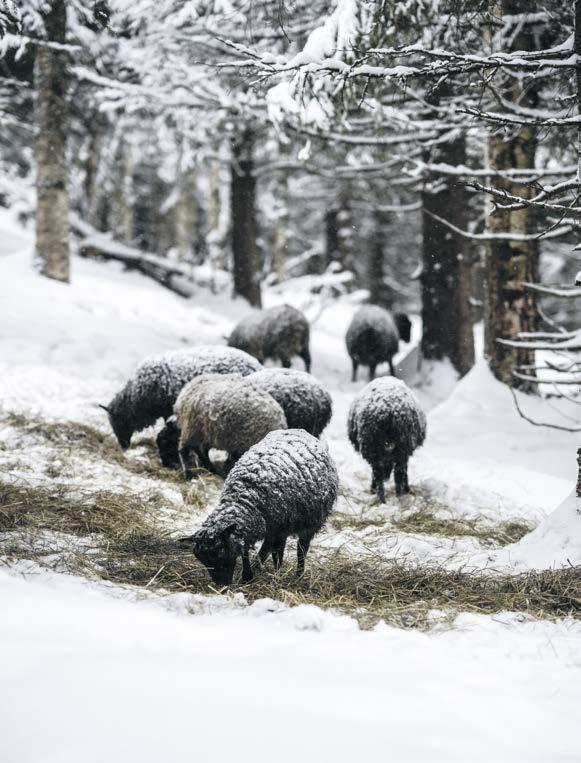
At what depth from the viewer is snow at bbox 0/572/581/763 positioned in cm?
192

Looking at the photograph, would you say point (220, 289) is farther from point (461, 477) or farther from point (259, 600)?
point (259, 600)

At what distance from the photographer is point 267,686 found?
2234 millimetres

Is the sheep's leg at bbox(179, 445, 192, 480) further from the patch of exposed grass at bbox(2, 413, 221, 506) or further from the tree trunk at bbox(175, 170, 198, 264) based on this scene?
the tree trunk at bbox(175, 170, 198, 264)

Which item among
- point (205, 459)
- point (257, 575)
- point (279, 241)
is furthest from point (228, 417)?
point (279, 241)

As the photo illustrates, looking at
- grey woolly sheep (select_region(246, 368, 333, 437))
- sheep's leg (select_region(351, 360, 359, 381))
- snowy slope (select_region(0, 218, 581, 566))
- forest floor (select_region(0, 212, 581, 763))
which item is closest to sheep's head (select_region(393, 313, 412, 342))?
snowy slope (select_region(0, 218, 581, 566))

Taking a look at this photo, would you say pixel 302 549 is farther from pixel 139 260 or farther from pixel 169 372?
pixel 139 260

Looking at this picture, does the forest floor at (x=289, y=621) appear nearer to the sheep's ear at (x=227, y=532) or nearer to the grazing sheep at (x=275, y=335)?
the sheep's ear at (x=227, y=532)

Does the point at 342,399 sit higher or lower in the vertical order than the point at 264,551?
lower

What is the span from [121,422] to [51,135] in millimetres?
5884

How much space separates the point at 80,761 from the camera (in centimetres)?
181

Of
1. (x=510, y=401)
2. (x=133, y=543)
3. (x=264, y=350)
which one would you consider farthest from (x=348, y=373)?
(x=133, y=543)

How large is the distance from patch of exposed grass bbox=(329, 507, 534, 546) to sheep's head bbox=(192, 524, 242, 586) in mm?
1439

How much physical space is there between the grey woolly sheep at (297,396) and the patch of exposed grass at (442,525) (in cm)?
121

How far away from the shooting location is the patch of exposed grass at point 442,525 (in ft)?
15.0
